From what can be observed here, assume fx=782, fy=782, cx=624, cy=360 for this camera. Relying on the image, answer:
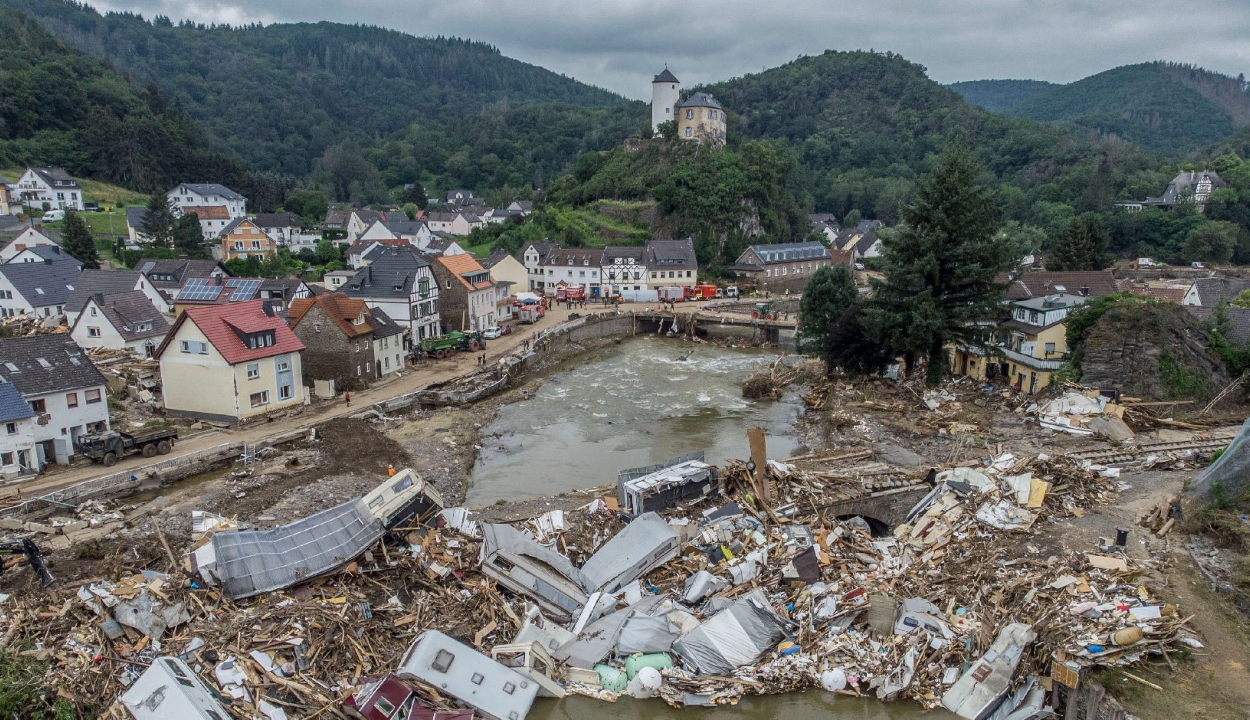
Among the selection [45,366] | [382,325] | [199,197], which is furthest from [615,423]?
[199,197]

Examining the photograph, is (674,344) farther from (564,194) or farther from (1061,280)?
(564,194)

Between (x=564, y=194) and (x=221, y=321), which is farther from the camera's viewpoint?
(x=564, y=194)

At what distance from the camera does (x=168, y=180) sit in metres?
87.8

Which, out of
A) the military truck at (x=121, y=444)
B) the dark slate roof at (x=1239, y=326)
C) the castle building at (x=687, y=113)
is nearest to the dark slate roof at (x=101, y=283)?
the military truck at (x=121, y=444)

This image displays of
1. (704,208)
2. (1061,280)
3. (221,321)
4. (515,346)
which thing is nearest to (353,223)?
(704,208)

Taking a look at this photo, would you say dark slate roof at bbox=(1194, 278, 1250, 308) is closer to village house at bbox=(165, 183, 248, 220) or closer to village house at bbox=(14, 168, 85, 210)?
village house at bbox=(165, 183, 248, 220)

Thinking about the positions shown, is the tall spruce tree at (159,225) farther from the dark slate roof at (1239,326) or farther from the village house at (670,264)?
the dark slate roof at (1239,326)

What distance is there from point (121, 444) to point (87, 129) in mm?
81665

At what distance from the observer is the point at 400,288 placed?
1566 inches

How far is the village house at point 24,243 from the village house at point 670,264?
40394mm

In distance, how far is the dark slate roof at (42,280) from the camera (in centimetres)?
3988

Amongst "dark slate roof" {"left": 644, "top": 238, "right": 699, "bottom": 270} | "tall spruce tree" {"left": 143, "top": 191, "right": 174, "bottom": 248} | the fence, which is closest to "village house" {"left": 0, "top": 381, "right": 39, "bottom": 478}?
the fence

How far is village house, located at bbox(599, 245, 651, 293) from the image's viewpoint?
62125 millimetres

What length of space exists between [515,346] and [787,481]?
25473mm
